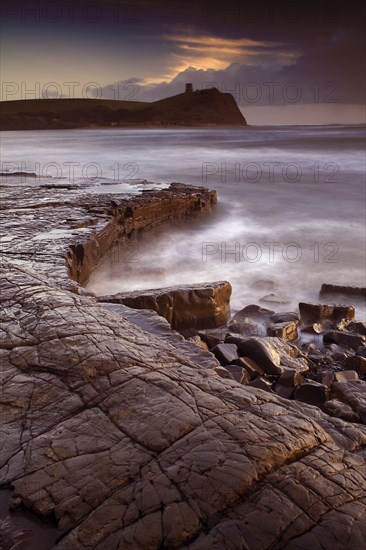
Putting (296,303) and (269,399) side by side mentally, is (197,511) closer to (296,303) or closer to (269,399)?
(269,399)

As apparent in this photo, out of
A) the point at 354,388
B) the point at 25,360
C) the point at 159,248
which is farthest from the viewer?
the point at 159,248

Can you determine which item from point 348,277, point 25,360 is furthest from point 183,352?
point 348,277

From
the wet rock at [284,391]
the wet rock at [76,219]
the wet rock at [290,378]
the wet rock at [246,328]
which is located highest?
the wet rock at [76,219]

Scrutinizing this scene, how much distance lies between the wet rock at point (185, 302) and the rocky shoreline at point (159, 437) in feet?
1.79

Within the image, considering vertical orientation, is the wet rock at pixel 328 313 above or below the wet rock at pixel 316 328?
above

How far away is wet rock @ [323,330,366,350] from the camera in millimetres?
5004

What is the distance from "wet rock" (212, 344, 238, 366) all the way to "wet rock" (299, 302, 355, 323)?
67.1 inches

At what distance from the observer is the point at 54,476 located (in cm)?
216

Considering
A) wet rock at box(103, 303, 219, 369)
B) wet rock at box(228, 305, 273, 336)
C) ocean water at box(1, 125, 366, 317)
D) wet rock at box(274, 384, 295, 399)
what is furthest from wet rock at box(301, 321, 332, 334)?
wet rock at box(103, 303, 219, 369)

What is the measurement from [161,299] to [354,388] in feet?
6.62

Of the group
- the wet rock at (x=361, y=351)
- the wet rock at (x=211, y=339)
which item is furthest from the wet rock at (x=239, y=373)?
the wet rock at (x=361, y=351)

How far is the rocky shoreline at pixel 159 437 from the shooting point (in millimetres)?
1944

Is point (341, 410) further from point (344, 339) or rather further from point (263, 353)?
point (344, 339)

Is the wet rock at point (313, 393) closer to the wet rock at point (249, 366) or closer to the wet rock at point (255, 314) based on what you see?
the wet rock at point (249, 366)
